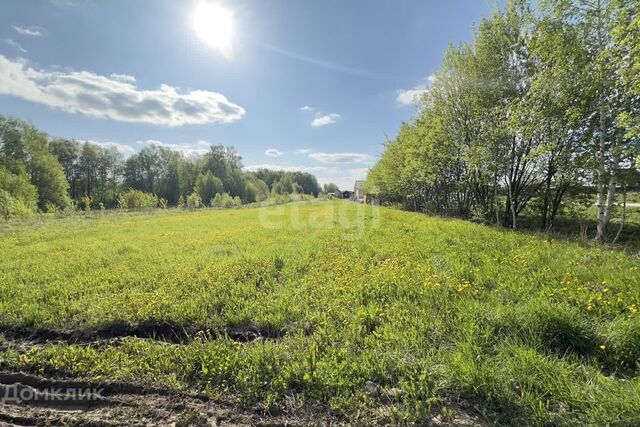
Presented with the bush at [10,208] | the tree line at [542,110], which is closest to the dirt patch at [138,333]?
the tree line at [542,110]

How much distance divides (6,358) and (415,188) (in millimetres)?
39171

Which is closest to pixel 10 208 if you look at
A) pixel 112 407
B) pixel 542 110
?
pixel 112 407

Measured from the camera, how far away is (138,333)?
185 inches

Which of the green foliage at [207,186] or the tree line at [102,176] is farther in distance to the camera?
the green foliage at [207,186]

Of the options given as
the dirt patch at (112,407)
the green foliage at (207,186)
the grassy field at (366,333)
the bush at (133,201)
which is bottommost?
the dirt patch at (112,407)

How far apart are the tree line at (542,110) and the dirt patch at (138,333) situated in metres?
11.1

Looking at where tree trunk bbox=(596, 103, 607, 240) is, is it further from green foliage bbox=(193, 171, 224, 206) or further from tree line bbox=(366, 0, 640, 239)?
green foliage bbox=(193, 171, 224, 206)

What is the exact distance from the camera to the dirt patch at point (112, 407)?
2822 mm

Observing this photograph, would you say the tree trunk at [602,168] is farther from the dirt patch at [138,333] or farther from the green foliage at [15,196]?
the green foliage at [15,196]

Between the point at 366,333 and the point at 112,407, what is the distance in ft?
10.9

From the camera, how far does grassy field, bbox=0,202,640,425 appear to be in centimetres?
293

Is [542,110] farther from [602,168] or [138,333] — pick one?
[138,333]

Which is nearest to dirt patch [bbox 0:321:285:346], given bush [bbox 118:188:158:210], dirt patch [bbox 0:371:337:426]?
dirt patch [bbox 0:371:337:426]

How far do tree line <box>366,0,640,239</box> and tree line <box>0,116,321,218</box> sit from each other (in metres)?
46.8
